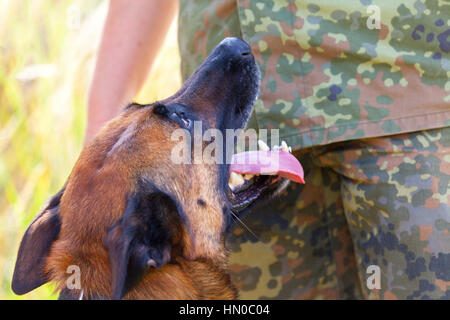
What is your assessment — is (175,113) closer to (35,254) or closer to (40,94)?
(35,254)

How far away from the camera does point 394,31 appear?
2.08 m

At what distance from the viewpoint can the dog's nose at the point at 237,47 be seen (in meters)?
2.27

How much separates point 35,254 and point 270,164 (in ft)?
3.56

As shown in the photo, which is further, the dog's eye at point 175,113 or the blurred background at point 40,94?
the blurred background at point 40,94

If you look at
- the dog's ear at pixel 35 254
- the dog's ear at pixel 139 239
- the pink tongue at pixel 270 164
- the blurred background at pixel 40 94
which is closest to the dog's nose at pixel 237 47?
the pink tongue at pixel 270 164

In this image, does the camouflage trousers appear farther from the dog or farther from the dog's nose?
the dog's nose

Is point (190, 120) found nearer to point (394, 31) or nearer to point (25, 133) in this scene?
point (394, 31)

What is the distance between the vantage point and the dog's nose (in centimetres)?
227

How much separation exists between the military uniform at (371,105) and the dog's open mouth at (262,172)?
111 millimetres

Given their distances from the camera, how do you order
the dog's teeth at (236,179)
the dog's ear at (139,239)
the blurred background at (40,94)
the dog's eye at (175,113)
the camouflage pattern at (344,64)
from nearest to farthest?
the dog's ear at (139,239) → the camouflage pattern at (344,64) → the dog's eye at (175,113) → the dog's teeth at (236,179) → the blurred background at (40,94)

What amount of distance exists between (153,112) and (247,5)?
2.08ft

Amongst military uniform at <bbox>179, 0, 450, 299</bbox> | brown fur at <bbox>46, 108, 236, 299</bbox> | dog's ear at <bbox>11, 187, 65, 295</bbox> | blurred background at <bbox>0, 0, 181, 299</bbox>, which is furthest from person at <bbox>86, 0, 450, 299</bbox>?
blurred background at <bbox>0, 0, 181, 299</bbox>

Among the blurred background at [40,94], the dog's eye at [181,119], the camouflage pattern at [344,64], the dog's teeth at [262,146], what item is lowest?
the dog's teeth at [262,146]

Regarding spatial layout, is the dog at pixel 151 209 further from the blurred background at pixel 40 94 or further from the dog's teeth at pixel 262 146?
the blurred background at pixel 40 94
